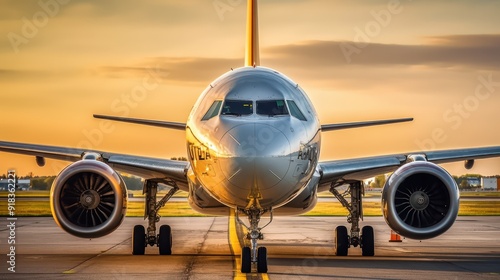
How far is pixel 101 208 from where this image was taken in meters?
20.1

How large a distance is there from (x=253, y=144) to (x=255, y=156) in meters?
0.22

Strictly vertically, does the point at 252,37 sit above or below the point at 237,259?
above

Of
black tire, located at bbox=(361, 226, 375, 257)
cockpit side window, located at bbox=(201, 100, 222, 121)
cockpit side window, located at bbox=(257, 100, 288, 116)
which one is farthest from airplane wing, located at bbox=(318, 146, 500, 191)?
cockpit side window, located at bbox=(201, 100, 222, 121)

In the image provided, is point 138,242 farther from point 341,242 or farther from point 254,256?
point 254,256

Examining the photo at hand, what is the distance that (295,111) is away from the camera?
16719mm

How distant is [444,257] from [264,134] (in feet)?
25.4

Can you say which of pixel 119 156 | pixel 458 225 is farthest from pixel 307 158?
pixel 458 225

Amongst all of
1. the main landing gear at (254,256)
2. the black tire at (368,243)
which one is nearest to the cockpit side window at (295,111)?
the main landing gear at (254,256)

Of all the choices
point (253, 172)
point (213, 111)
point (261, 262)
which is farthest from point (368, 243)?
point (253, 172)

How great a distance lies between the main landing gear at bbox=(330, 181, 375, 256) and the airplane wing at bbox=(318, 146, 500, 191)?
891mm

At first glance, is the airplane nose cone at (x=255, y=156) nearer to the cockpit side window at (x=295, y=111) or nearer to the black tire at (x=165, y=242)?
the cockpit side window at (x=295, y=111)

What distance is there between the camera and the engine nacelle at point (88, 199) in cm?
1966

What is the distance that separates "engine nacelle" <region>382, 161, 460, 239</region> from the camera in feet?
63.9

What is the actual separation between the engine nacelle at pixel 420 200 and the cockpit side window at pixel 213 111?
5009mm
